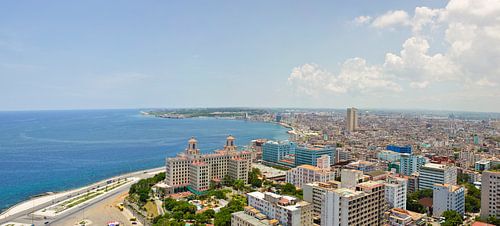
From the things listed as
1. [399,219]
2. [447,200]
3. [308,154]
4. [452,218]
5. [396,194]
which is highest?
[308,154]

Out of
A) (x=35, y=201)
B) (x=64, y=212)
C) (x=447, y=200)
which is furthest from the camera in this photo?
(x=35, y=201)

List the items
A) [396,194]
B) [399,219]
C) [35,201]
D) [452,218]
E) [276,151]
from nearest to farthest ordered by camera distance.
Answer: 1. [399,219]
2. [452,218]
3. [396,194]
4. [35,201]
5. [276,151]

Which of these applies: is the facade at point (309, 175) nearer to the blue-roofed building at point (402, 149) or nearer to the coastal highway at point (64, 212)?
the coastal highway at point (64, 212)

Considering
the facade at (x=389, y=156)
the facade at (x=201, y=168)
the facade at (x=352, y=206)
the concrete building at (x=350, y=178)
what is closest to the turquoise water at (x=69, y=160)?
the facade at (x=201, y=168)

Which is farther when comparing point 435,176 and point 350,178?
point 435,176

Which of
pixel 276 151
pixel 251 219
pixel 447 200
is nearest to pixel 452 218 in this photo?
pixel 447 200

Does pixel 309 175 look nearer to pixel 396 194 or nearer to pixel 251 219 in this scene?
pixel 396 194
